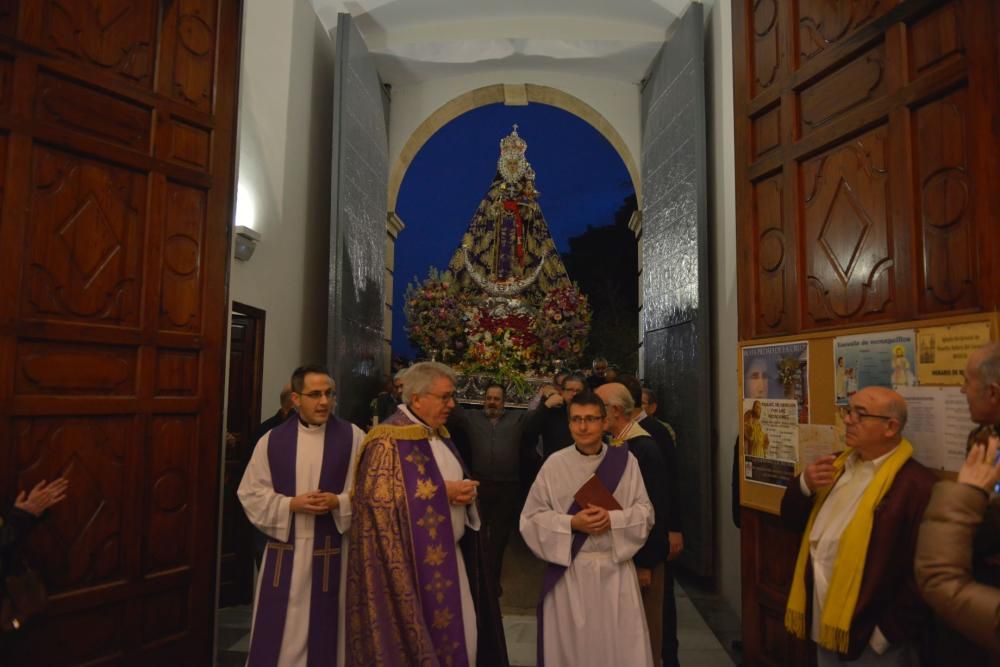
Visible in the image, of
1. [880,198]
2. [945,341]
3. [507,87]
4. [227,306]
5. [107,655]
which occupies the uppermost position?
[507,87]

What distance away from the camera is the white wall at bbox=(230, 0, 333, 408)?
229 inches

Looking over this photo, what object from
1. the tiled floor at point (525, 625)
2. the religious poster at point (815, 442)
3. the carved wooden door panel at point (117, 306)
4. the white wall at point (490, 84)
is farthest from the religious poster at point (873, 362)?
the white wall at point (490, 84)

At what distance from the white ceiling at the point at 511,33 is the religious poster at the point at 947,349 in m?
6.93

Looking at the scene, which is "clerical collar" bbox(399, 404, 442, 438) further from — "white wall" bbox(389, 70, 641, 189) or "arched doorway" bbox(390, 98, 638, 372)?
"arched doorway" bbox(390, 98, 638, 372)

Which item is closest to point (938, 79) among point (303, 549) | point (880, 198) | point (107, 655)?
point (880, 198)

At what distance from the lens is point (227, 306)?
4.03 metres

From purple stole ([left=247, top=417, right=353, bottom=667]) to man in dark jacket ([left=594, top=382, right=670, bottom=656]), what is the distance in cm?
140

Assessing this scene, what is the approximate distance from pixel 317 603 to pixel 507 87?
852 centimetres

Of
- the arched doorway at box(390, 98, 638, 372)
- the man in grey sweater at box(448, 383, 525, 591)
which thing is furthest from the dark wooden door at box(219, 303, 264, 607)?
the arched doorway at box(390, 98, 638, 372)

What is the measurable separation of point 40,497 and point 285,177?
432cm

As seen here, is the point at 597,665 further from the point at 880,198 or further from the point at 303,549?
the point at 880,198

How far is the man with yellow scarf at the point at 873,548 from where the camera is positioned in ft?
7.74

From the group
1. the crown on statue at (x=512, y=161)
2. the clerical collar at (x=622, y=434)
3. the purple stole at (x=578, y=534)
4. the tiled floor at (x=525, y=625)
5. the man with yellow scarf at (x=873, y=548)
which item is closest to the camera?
the man with yellow scarf at (x=873, y=548)

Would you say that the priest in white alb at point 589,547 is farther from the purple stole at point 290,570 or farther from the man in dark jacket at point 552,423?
the man in dark jacket at point 552,423
